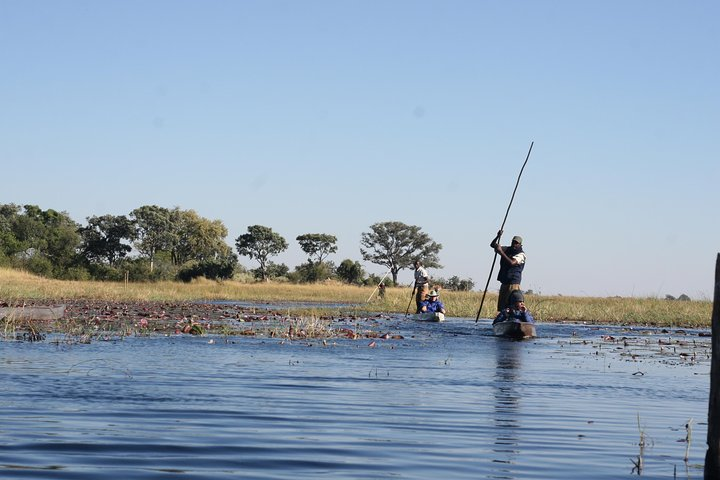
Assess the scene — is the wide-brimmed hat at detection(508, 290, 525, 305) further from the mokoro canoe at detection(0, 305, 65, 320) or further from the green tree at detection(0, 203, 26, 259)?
the green tree at detection(0, 203, 26, 259)

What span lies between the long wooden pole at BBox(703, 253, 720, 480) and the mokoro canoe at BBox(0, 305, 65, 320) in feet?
63.6

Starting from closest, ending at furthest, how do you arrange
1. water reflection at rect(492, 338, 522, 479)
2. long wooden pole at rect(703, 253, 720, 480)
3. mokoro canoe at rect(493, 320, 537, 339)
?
long wooden pole at rect(703, 253, 720, 480) → water reflection at rect(492, 338, 522, 479) → mokoro canoe at rect(493, 320, 537, 339)

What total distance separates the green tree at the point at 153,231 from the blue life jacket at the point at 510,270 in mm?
75773

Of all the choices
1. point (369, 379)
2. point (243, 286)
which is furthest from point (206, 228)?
point (369, 379)

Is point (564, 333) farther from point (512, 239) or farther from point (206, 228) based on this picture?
point (206, 228)

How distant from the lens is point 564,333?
3114 cm

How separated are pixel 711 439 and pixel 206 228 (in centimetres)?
10118

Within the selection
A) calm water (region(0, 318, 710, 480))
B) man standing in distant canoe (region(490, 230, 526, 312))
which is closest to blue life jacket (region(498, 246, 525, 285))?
man standing in distant canoe (region(490, 230, 526, 312))

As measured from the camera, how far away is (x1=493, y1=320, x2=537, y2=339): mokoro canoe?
86.9 ft

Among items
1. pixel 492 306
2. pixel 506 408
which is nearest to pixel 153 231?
pixel 492 306

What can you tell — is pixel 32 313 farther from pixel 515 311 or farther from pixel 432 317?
pixel 432 317

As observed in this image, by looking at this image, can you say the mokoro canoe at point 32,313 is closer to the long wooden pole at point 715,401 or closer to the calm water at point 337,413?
the calm water at point 337,413

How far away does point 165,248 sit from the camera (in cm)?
10281

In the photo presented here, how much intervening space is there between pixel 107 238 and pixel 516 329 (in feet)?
254
